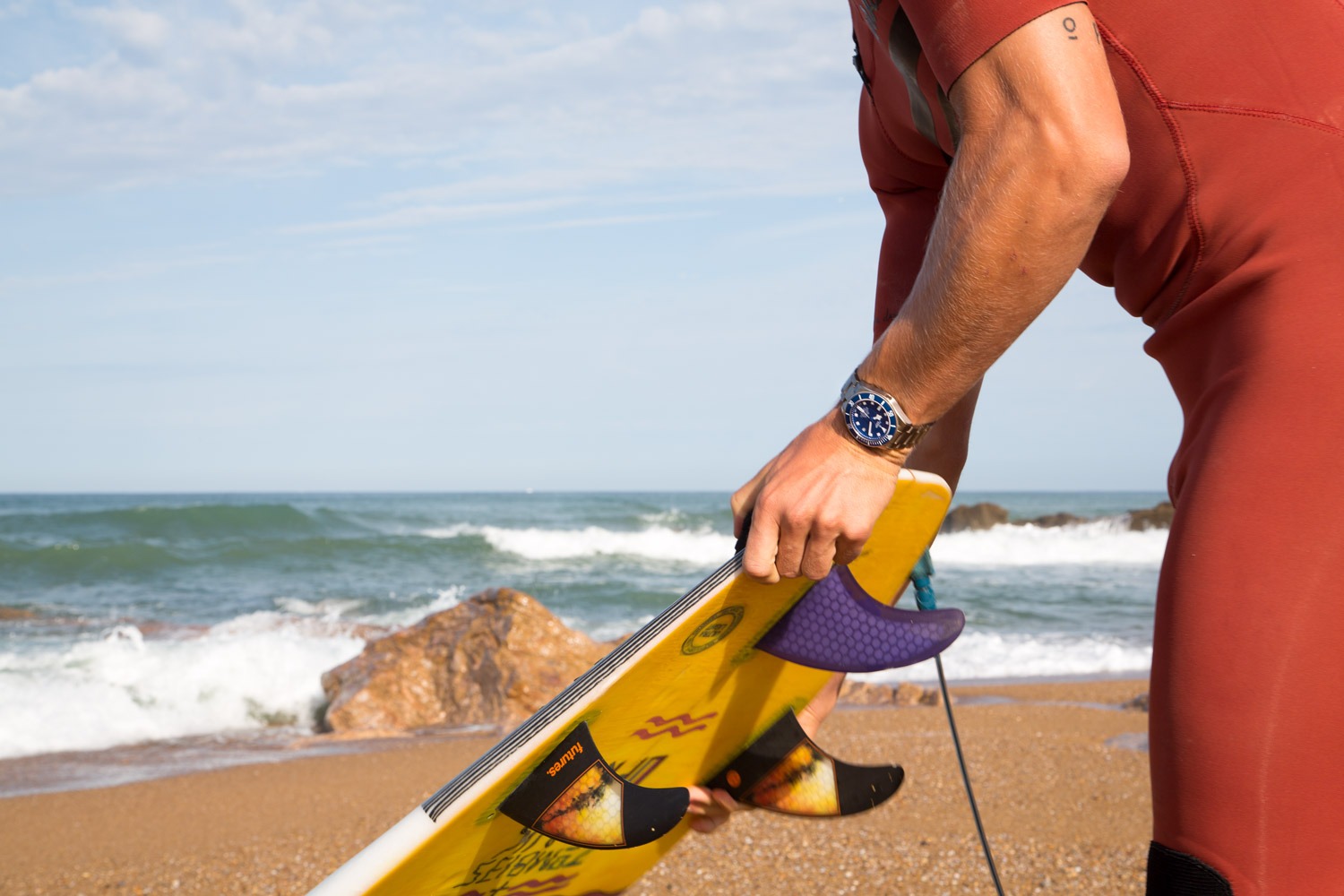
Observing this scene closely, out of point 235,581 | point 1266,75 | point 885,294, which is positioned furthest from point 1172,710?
point 235,581

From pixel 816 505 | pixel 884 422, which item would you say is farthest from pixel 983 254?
pixel 816 505

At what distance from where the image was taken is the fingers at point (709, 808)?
1.79 meters

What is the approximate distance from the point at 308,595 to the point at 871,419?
16.7m

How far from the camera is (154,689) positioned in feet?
27.6

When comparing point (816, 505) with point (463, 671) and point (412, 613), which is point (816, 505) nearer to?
point (463, 671)

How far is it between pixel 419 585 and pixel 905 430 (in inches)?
685

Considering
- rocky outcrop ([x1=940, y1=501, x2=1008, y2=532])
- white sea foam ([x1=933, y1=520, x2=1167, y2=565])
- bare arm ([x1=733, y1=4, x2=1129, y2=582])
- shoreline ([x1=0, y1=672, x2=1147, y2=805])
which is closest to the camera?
bare arm ([x1=733, y1=4, x2=1129, y2=582])

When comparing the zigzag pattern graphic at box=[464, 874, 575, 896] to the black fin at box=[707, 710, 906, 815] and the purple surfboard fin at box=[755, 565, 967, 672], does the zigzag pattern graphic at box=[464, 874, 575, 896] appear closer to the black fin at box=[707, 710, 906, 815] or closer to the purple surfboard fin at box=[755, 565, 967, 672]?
the black fin at box=[707, 710, 906, 815]

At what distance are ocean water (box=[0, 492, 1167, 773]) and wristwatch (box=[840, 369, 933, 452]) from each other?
7.16 m

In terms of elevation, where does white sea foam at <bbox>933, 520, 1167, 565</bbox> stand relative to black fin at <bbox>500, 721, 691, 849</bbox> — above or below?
below

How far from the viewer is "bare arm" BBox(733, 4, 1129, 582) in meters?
1.03

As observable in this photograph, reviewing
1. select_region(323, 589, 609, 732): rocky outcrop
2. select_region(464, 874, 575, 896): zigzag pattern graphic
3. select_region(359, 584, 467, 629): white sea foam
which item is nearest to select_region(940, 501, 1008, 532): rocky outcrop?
select_region(359, 584, 467, 629): white sea foam

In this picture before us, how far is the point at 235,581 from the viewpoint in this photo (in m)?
18.2

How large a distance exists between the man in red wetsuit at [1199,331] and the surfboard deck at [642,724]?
32 centimetres
